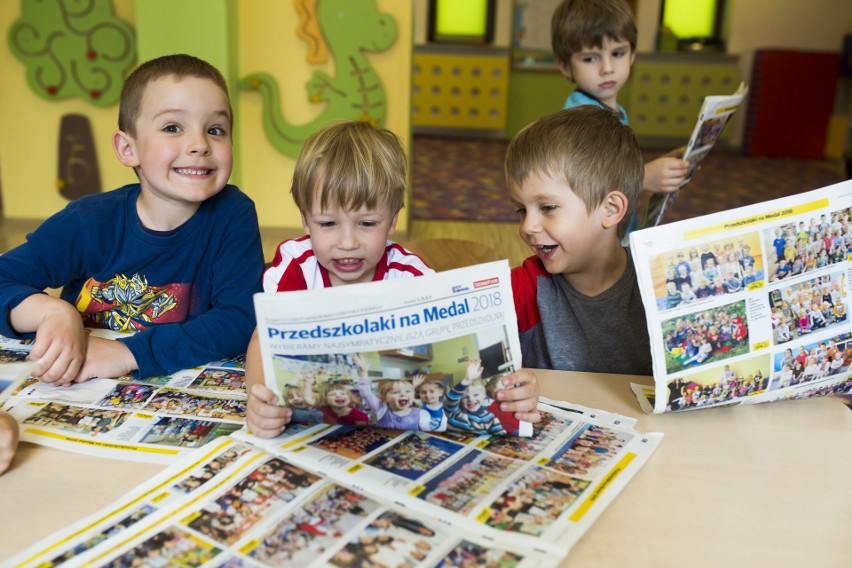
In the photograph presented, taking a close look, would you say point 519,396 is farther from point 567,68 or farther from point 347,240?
point 567,68

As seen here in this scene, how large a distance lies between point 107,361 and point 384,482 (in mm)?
450

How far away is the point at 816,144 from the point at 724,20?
1409 millimetres

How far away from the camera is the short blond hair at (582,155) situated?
113 centimetres

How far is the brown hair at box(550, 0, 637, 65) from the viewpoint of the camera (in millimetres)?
1782

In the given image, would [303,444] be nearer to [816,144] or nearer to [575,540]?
[575,540]

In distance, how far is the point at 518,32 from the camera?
21.9 feet

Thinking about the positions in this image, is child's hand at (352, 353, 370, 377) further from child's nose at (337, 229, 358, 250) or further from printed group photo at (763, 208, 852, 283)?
printed group photo at (763, 208, 852, 283)

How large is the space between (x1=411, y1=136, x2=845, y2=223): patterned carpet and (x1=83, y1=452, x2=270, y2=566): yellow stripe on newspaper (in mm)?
3551

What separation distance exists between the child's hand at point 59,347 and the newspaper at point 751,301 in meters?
0.68

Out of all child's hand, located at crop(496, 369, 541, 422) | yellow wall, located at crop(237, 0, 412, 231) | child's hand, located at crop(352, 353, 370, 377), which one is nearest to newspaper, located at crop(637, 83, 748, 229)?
child's hand, located at crop(496, 369, 541, 422)

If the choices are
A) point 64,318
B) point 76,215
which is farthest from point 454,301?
point 76,215

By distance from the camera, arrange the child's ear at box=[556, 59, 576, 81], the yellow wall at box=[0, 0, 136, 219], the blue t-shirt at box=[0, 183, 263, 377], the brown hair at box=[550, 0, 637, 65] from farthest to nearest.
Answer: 1. the yellow wall at box=[0, 0, 136, 219]
2. the child's ear at box=[556, 59, 576, 81]
3. the brown hair at box=[550, 0, 637, 65]
4. the blue t-shirt at box=[0, 183, 263, 377]

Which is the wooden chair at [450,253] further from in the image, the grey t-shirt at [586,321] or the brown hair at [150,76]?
the brown hair at [150,76]

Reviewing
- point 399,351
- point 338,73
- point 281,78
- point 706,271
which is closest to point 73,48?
point 281,78
